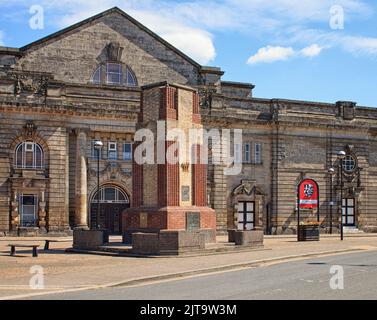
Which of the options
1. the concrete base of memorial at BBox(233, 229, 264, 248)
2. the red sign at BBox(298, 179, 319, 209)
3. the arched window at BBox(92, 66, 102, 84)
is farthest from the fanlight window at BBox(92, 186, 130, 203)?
the concrete base of memorial at BBox(233, 229, 264, 248)

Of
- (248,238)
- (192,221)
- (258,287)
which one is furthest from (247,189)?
(258,287)

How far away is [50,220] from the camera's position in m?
40.7

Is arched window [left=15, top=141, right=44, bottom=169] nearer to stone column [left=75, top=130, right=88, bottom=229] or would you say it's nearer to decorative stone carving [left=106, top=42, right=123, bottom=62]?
stone column [left=75, top=130, right=88, bottom=229]

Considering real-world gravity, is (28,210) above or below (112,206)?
below

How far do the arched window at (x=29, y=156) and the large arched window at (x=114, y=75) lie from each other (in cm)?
634

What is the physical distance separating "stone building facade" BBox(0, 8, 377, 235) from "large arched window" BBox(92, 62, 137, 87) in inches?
2.8

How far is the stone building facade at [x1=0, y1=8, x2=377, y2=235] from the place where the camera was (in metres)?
40.6

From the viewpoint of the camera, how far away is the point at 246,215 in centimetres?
4722

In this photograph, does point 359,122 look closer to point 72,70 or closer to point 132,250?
point 72,70

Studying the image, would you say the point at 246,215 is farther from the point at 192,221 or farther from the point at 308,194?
the point at 192,221

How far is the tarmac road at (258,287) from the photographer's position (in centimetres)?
1414

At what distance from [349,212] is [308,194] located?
4.23m

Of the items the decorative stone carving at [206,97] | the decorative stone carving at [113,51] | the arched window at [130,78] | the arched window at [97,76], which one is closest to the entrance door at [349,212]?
the decorative stone carving at [206,97]
